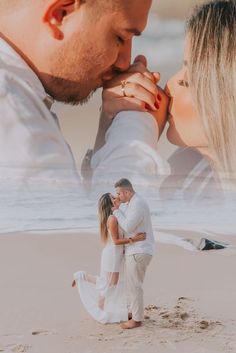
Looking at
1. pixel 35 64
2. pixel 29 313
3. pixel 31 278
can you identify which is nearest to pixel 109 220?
pixel 29 313

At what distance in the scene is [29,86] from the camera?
11.8 ft

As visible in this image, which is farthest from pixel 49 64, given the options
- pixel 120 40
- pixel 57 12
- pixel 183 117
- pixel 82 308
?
pixel 82 308

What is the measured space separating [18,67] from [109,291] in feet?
3.80

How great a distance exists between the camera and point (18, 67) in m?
3.66

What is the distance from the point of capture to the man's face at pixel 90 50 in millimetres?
3725

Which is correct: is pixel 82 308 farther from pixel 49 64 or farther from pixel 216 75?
pixel 216 75

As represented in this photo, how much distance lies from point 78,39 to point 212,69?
0.63m

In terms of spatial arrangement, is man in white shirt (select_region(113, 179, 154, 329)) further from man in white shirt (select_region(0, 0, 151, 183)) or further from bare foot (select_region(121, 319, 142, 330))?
man in white shirt (select_region(0, 0, 151, 183))

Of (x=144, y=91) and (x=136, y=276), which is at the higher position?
(x=144, y=91)

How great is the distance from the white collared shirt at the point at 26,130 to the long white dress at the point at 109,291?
0.68m

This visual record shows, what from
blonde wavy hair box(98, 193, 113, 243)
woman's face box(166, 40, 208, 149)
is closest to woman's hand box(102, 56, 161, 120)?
woman's face box(166, 40, 208, 149)

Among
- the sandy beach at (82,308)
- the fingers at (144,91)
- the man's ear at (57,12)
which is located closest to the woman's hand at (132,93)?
the fingers at (144,91)

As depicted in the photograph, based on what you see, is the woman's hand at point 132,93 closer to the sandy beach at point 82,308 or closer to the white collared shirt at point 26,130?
the white collared shirt at point 26,130

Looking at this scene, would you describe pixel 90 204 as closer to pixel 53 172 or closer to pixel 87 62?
pixel 53 172
